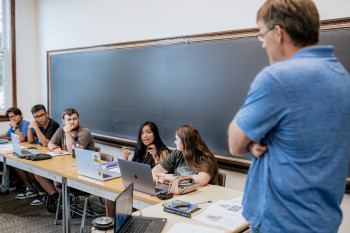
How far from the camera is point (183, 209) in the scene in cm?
180

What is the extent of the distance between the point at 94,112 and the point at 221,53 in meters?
2.32

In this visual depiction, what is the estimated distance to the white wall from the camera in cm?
307

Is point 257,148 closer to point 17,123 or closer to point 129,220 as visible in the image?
point 129,220

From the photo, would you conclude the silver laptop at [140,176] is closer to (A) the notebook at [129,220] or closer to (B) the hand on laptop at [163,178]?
(B) the hand on laptop at [163,178]

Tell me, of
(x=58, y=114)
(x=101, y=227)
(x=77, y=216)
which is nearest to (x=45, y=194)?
(x=77, y=216)

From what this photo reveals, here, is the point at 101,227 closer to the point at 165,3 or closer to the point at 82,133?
the point at 82,133

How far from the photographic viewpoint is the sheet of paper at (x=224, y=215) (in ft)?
5.49

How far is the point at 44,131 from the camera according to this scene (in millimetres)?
4250

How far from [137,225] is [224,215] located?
0.53 meters

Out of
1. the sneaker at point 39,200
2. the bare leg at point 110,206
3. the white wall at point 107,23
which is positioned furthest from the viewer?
the sneaker at point 39,200

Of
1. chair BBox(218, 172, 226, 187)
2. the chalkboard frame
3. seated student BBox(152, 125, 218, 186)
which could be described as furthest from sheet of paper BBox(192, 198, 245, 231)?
the chalkboard frame

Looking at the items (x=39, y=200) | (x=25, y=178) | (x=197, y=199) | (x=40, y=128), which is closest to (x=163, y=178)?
(x=197, y=199)

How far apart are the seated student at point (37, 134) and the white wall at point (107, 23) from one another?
0.82 m

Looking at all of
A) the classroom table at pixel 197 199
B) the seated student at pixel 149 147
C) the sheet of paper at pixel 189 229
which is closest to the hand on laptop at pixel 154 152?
the seated student at pixel 149 147
